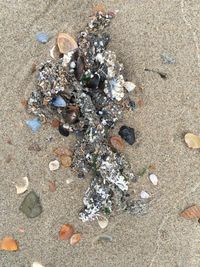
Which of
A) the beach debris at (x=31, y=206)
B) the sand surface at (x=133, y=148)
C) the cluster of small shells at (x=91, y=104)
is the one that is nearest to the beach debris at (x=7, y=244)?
the sand surface at (x=133, y=148)

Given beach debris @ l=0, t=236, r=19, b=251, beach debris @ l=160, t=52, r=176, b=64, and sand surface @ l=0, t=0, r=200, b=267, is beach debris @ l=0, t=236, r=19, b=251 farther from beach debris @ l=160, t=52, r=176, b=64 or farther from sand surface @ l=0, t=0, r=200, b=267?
beach debris @ l=160, t=52, r=176, b=64

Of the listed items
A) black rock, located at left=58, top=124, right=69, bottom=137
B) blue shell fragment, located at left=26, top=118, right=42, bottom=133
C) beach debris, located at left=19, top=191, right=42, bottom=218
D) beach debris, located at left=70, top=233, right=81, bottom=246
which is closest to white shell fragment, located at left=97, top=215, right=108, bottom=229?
beach debris, located at left=70, top=233, right=81, bottom=246

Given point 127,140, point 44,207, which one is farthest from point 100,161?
point 44,207

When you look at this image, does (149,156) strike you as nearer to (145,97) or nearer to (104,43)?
(145,97)

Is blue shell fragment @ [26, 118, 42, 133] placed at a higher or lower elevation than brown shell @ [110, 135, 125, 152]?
lower

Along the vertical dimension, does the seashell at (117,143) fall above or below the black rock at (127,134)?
below

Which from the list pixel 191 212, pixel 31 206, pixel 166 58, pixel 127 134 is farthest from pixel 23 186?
pixel 166 58

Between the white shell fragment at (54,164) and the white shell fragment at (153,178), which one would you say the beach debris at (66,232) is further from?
the white shell fragment at (153,178)
